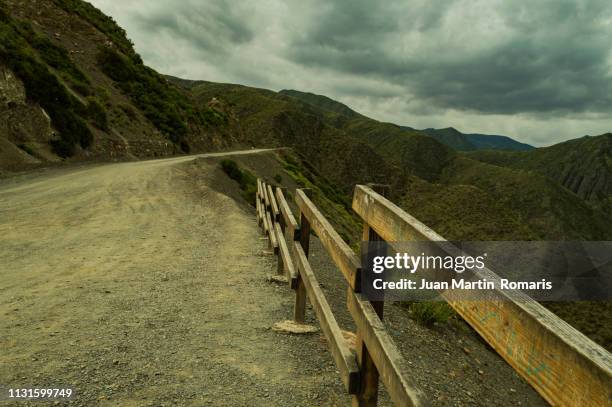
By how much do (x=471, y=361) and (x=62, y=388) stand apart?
529cm

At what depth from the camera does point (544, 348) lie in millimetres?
1230

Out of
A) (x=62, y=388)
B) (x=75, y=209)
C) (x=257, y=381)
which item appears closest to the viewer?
(x=62, y=388)

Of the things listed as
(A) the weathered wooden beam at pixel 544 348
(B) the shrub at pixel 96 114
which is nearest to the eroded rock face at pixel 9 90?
(B) the shrub at pixel 96 114

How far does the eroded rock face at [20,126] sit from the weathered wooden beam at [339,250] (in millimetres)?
17304

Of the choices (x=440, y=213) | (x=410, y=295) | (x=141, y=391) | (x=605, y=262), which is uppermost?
(x=141, y=391)

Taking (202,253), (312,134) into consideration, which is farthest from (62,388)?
(312,134)

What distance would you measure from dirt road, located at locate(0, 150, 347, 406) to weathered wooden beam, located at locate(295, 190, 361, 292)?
49.9 inches

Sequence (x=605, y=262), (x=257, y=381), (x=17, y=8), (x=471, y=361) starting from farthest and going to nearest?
(x=605, y=262), (x=17, y=8), (x=471, y=361), (x=257, y=381)

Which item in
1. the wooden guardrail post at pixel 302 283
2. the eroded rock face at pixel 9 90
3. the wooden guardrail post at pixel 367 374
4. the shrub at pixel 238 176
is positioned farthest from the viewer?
the shrub at pixel 238 176

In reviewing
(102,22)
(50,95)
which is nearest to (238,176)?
(50,95)

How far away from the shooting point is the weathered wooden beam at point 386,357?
1835 mm

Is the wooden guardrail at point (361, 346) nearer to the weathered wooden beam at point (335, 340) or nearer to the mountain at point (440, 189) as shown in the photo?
the weathered wooden beam at point (335, 340)

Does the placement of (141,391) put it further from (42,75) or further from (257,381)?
(42,75)

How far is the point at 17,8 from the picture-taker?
3203 centimetres
